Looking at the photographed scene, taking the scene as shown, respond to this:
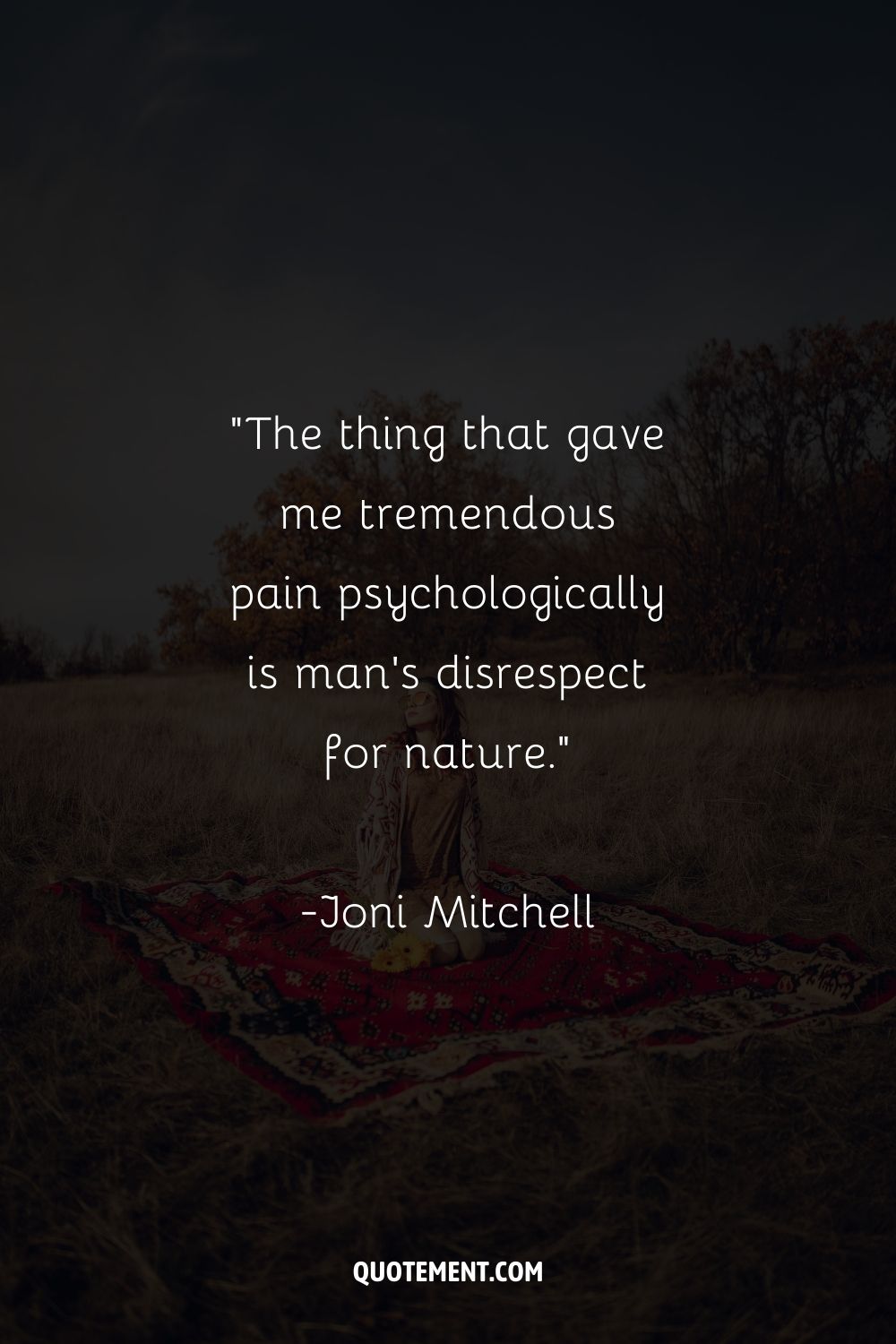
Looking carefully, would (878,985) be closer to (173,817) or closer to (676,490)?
(173,817)

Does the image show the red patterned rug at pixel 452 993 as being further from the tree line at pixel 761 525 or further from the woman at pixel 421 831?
the tree line at pixel 761 525

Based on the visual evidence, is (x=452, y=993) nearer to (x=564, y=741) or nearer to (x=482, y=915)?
(x=482, y=915)

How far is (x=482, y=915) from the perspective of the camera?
14.9 ft

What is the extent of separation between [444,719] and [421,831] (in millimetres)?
650

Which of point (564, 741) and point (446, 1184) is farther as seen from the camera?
point (564, 741)

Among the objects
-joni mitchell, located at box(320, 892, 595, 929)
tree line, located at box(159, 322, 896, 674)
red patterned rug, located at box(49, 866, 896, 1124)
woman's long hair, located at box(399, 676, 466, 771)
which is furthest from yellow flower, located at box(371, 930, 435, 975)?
tree line, located at box(159, 322, 896, 674)

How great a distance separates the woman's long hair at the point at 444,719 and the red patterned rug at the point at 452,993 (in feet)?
3.84

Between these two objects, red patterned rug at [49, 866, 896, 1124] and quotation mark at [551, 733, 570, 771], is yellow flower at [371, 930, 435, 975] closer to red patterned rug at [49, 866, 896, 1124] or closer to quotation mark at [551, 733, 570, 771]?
red patterned rug at [49, 866, 896, 1124]

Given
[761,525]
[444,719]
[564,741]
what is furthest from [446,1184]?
[761,525]

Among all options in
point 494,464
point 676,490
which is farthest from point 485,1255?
point 494,464

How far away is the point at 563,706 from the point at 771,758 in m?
4.75

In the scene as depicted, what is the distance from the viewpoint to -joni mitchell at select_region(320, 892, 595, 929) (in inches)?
178

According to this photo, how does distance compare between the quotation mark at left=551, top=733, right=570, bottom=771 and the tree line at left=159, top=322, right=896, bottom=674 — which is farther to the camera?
the tree line at left=159, top=322, right=896, bottom=674

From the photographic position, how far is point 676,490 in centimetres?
1562
